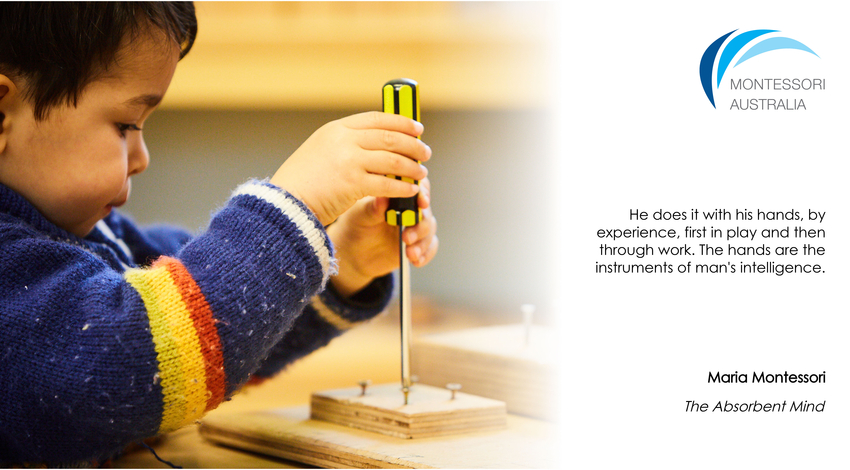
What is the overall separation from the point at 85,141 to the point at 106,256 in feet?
0.31

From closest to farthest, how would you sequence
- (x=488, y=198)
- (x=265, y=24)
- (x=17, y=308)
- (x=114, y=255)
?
(x=17, y=308) → (x=114, y=255) → (x=265, y=24) → (x=488, y=198)

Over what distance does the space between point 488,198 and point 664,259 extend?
809mm

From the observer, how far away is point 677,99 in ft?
1.32

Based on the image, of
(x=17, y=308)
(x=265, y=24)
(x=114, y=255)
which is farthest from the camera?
(x=265, y=24)

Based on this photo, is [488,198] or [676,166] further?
[488,198]

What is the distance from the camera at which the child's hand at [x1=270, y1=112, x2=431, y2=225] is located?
1.28ft

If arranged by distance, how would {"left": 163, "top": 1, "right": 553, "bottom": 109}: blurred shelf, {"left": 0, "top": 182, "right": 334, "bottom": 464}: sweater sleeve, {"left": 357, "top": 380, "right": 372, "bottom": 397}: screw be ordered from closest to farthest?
1. {"left": 0, "top": 182, "right": 334, "bottom": 464}: sweater sleeve
2. {"left": 357, "top": 380, "right": 372, "bottom": 397}: screw
3. {"left": 163, "top": 1, "right": 553, "bottom": 109}: blurred shelf

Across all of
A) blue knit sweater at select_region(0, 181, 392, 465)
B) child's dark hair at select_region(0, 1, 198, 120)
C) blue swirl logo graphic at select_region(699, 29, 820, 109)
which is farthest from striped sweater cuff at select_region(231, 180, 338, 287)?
blue swirl logo graphic at select_region(699, 29, 820, 109)

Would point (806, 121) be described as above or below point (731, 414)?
above

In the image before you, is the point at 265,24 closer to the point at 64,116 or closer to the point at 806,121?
the point at 64,116

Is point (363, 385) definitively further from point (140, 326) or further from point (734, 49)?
point (734, 49)

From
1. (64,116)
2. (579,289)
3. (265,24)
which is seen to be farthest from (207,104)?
(579,289)

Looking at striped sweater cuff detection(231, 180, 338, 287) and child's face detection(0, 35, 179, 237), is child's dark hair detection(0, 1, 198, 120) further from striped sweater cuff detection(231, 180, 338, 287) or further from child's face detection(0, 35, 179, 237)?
striped sweater cuff detection(231, 180, 338, 287)

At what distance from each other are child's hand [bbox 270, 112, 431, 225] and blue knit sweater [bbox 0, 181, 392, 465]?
0.05ft
